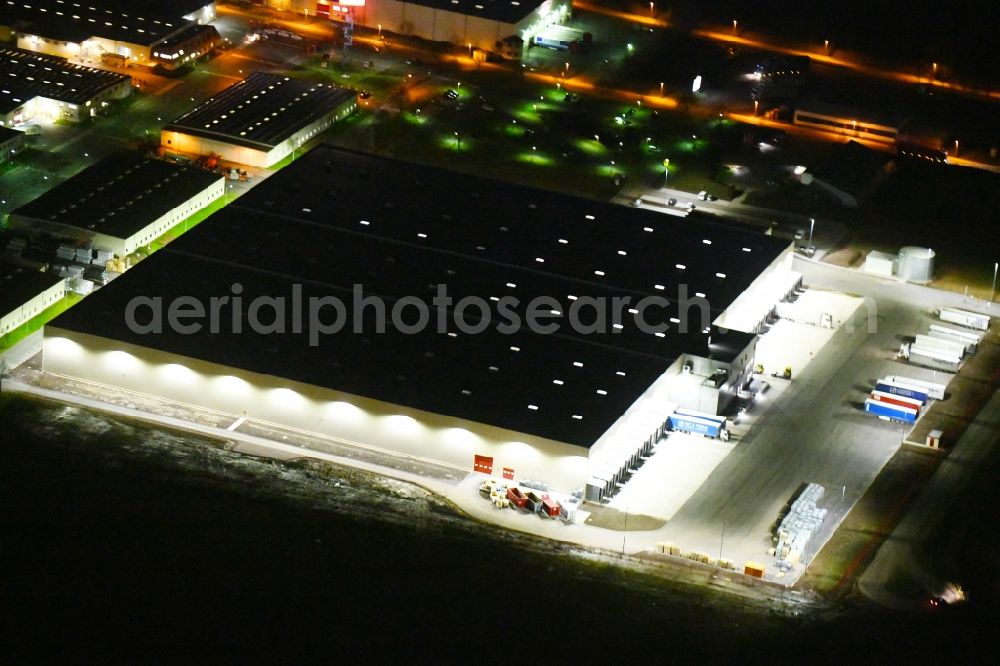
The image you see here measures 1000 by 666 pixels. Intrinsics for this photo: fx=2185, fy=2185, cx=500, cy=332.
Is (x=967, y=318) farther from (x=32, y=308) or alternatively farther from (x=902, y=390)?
(x=32, y=308)

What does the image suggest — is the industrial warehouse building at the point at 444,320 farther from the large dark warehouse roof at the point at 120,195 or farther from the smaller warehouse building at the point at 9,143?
the smaller warehouse building at the point at 9,143

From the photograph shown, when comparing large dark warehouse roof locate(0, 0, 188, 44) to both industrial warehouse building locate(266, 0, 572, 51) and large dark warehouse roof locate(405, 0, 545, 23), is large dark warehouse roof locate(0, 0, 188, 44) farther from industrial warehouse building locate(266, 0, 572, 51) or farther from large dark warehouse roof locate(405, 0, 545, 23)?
large dark warehouse roof locate(405, 0, 545, 23)

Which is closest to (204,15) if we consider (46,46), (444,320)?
(46,46)

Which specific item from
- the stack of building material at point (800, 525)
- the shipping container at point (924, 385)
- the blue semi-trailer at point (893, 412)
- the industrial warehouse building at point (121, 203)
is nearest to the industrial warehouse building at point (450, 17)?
the industrial warehouse building at point (121, 203)

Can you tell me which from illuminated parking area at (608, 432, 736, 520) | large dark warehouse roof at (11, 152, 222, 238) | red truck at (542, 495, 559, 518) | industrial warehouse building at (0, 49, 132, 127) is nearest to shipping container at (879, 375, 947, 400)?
illuminated parking area at (608, 432, 736, 520)

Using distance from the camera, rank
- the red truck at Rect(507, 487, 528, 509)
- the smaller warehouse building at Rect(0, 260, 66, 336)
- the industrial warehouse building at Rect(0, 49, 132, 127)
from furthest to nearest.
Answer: the industrial warehouse building at Rect(0, 49, 132, 127) → the smaller warehouse building at Rect(0, 260, 66, 336) → the red truck at Rect(507, 487, 528, 509)

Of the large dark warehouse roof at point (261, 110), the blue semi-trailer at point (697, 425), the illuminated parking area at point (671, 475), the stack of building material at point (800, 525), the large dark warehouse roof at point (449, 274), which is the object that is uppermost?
the large dark warehouse roof at point (449, 274)

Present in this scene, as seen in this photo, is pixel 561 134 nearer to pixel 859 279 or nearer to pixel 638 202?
pixel 638 202
